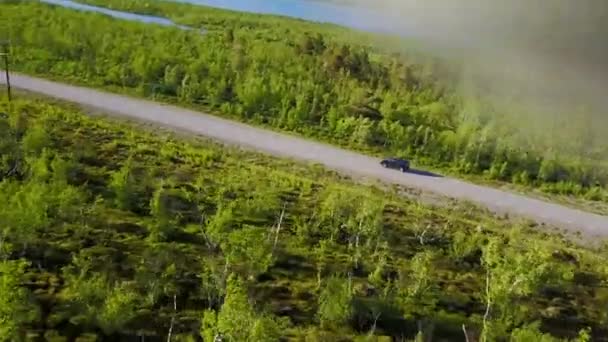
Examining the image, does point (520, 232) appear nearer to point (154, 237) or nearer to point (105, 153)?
point (154, 237)

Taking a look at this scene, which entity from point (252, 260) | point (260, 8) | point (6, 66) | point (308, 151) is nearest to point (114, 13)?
point (260, 8)

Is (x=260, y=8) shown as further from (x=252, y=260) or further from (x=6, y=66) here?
(x=252, y=260)

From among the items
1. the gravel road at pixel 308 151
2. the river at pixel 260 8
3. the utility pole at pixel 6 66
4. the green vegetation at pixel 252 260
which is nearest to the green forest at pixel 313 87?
the utility pole at pixel 6 66

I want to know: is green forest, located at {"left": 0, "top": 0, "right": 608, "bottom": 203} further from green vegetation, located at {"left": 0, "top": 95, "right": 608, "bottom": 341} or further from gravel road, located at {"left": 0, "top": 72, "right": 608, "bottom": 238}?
green vegetation, located at {"left": 0, "top": 95, "right": 608, "bottom": 341}

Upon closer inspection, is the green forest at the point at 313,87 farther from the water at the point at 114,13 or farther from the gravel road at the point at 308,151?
the water at the point at 114,13

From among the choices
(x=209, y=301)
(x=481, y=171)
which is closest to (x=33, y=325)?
(x=209, y=301)

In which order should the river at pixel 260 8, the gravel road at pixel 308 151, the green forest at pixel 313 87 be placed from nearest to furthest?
the gravel road at pixel 308 151, the green forest at pixel 313 87, the river at pixel 260 8

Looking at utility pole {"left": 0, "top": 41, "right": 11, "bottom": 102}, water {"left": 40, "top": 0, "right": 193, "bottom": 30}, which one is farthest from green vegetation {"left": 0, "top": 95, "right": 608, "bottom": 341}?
water {"left": 40, "top": 0, "right": 193, "bottom": 30}
